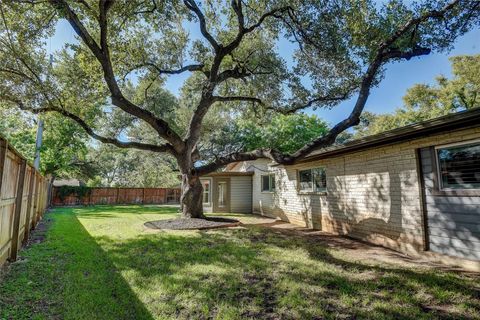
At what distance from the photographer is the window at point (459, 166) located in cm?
475

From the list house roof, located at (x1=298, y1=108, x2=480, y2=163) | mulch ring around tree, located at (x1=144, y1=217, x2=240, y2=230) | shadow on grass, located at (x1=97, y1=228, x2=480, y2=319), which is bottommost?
shadow on grass, located at (x1=97, y1=228, x2=480, y2=319)

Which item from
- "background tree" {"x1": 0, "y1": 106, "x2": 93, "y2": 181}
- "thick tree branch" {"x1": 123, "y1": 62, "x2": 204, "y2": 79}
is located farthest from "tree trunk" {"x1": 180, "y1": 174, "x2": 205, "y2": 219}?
"background tree" {"x1": 0, "y1": 106, "x2": 93, "y2": 181}

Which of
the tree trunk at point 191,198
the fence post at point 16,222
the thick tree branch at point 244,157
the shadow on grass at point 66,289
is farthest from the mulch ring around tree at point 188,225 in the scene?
the fence post at point 16,222

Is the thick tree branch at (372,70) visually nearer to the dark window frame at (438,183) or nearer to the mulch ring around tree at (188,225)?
the dark window frame at (438,183)

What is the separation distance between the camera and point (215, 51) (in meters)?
9.95

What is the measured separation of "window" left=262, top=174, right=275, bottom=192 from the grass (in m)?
7.60

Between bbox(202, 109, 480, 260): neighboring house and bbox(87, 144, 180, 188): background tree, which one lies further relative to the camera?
bbox(87, 144, 180, 188): background tree

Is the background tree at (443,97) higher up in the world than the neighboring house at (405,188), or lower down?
higher up

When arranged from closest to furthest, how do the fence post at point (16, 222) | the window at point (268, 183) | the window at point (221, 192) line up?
the fence post at point (16, 222), the window at point (268, 183), the window at point (221, 192)

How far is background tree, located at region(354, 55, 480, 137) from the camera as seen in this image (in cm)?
1914

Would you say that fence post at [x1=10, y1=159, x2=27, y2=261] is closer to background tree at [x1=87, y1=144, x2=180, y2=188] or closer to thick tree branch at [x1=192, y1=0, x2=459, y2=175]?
thick tree branch at [x1=192, y1=0, x2=459, y2=175]

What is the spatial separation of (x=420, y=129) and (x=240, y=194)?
11.5 metres

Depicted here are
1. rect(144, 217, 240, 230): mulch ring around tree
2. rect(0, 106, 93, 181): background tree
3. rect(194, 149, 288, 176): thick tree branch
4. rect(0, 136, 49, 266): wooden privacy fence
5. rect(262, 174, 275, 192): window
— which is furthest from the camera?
rect(0, 106, 93, 181): background tree

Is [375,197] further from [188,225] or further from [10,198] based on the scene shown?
[10,198]
